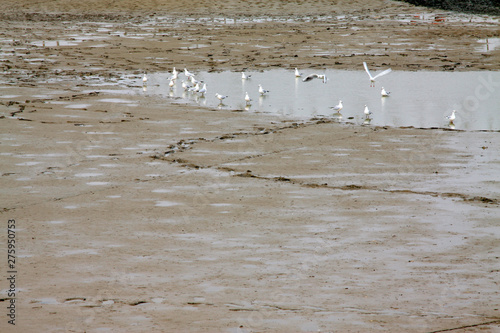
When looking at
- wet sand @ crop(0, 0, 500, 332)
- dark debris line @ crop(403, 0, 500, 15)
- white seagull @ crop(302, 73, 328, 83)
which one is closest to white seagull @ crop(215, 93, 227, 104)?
wet sand @ crop(0, 0, 500, 332)

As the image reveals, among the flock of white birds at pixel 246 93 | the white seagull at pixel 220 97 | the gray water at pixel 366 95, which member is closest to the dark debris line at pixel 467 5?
the gray water at pixel 366 95

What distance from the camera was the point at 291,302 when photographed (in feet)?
19.9

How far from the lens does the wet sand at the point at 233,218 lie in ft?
19.4

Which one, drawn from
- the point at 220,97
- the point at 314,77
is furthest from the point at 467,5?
the point at 220,97

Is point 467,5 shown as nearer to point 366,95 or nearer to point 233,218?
point 366,95

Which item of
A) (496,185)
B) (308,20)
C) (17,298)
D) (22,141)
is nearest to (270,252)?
(17,298)

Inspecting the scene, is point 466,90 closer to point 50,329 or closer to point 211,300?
point 211,300

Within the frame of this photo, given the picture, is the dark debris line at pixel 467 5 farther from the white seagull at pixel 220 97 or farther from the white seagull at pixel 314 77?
the white seagull at pixel 220 97

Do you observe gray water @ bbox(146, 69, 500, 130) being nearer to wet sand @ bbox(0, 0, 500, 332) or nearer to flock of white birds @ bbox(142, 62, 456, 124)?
flock of white birds @ bbox(142, 62, 456, 124)

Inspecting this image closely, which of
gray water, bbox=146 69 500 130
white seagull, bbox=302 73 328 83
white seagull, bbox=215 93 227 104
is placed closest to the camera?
gray water, bbox=146 69 500 130

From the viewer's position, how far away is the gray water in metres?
14.1

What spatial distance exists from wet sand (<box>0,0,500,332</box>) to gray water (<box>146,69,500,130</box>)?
75 centimetres

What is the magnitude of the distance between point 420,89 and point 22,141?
935cm

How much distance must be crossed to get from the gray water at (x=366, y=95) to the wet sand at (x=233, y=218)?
75 cm
